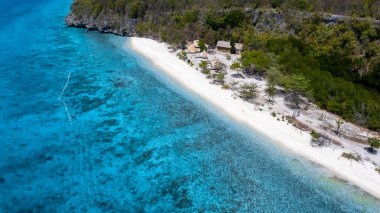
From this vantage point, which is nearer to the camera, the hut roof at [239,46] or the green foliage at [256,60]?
the green foliage at [256,60]

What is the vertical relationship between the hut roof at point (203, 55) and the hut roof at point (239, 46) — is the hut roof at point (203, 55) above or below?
below

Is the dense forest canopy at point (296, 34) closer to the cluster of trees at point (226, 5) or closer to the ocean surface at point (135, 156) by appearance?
the cluster of trees at point (226, 5)

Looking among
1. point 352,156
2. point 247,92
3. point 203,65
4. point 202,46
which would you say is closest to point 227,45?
point 202,46

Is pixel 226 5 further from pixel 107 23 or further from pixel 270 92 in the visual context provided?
pixel 270 92

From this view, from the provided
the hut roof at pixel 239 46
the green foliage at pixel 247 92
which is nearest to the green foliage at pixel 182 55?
the hut roof at pixel 239 46

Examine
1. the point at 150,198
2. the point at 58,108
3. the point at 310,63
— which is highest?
the point at 310,63

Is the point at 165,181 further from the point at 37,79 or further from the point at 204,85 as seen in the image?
the point at 37,79

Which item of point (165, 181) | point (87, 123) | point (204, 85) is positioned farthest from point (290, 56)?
point (87, 123)
